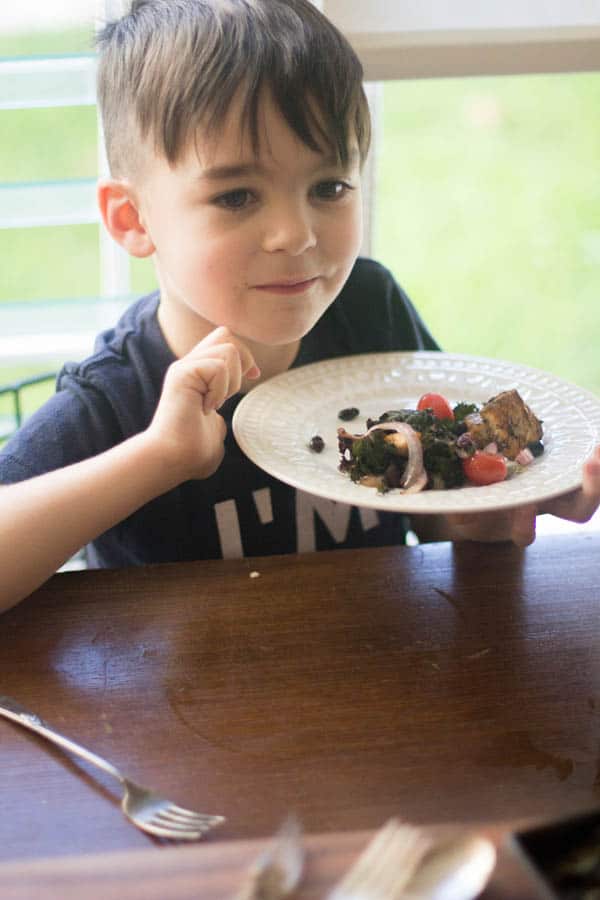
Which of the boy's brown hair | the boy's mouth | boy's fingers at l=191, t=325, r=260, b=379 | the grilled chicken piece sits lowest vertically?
the grilled chicken piece

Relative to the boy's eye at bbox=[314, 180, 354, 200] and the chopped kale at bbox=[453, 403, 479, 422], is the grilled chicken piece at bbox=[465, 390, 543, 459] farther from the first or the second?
the boy's eye at bbox=[314, 180, 354, 200]

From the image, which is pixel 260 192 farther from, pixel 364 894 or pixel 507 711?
pixel 364 894

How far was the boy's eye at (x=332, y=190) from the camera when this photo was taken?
1.35 m

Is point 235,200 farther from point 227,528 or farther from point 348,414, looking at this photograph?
point 227,528

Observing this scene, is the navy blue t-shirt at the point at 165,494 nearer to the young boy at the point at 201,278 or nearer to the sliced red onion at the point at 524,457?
the young boy at the point at 201,278

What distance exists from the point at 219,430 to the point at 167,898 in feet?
2.40

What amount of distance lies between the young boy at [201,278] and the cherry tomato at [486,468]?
6cm

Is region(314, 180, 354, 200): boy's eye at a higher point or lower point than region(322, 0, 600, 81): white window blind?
lower

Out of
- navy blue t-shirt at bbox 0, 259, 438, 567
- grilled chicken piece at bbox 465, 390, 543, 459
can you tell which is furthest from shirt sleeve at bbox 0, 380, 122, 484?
grilled chicken piece at bbox 465, 390, 543, 459

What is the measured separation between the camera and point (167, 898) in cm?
67

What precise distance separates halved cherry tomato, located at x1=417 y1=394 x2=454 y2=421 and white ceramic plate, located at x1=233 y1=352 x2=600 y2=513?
0.06m

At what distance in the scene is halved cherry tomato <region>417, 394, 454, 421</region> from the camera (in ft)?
4.33

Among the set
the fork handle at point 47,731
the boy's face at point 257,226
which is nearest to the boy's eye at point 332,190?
the boy's face at point 257,226

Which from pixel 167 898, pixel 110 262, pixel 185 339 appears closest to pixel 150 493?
pixel 185 339
